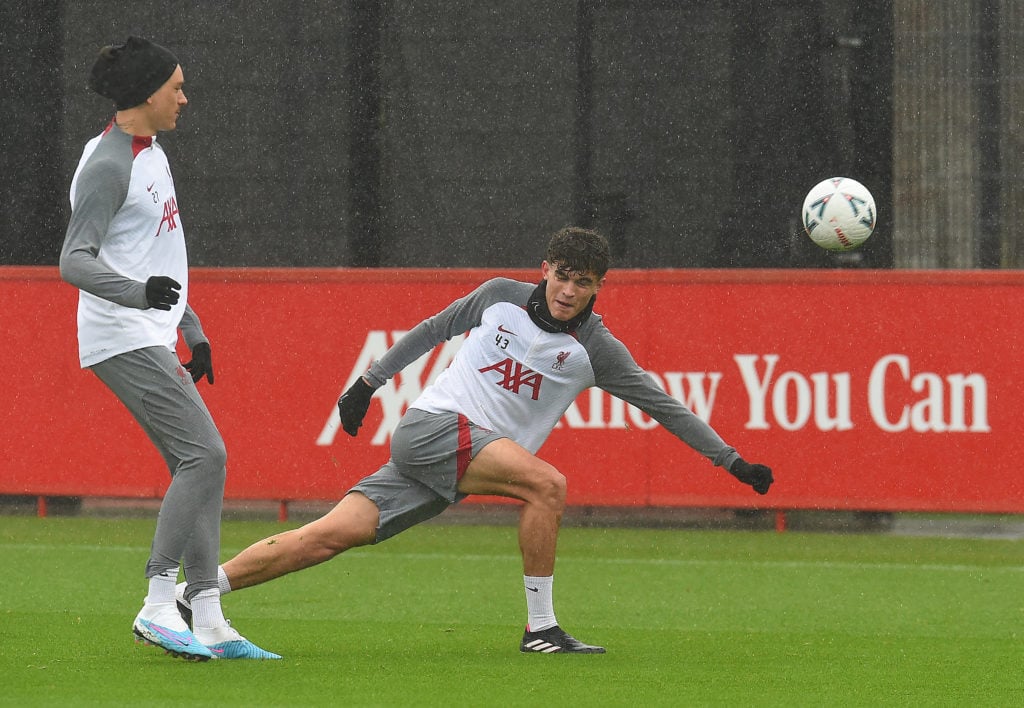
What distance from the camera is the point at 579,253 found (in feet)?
20.8

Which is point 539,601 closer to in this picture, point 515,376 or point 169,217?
point 515,376

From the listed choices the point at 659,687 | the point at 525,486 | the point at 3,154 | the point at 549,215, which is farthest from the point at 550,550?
the point at 3,154

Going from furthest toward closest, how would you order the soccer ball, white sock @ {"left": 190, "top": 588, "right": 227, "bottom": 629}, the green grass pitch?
the soccer ball < white sock @ {"left": 190, "top": 588, "right": 227, "bottom": 629} < the green grass pitch

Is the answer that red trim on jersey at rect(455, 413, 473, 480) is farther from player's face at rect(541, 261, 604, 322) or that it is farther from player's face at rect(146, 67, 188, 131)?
player's face at rect(146, 67, 188, 131)

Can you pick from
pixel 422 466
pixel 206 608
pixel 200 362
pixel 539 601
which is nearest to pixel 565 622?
pixel 539 601

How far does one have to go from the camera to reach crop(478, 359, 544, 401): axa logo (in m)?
6.54

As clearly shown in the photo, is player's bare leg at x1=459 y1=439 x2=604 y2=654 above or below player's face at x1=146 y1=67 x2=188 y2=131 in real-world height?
below

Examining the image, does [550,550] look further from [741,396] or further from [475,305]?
[741,396]

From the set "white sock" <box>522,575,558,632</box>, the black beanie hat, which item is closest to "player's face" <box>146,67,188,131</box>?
the black beanie hat

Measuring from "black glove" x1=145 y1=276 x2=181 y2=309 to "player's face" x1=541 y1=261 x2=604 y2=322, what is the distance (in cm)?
149

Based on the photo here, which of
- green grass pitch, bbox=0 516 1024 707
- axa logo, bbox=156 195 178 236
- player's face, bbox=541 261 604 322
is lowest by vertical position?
green grass pitch, bbox=0 516 1024 707

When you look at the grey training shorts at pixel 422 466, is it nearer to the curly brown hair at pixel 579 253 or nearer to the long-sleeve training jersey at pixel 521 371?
the long-sleeve training jersey at pixel 521 371

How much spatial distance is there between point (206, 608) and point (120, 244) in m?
1.23

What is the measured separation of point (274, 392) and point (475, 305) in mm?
4895
